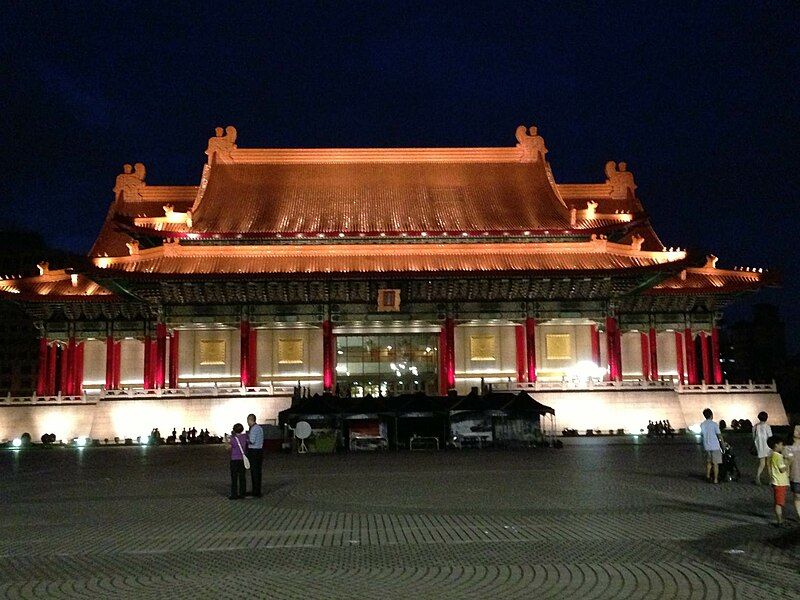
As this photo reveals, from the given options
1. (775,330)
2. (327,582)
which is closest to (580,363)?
(327,582)

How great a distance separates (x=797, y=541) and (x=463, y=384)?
120ft

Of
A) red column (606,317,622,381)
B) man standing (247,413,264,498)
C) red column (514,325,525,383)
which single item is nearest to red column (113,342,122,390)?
red column (514,325,525,383)

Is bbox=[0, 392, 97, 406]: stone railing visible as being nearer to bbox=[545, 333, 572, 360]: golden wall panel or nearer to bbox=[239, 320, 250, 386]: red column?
bbox=[239, 320, 250, 386]: red column

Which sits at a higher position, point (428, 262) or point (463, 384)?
point (428, 262)

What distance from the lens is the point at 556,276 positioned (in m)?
44.4

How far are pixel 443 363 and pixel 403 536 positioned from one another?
3327 cm

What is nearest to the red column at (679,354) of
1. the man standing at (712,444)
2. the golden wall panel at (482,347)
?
the golden wall panel at (482,347)

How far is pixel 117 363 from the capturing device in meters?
50.3

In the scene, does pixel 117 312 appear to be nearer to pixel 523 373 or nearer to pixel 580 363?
pixel 523 373

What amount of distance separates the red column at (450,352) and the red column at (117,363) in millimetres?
20339

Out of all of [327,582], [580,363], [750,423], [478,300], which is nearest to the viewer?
[327,582]

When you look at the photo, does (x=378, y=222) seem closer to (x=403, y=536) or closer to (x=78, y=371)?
(x=78, y=371)

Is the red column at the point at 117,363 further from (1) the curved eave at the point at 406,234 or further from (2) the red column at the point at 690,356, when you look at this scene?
(2) the red column at the point at 690,356

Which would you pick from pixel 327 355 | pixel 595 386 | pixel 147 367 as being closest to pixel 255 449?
pixel 327 355
